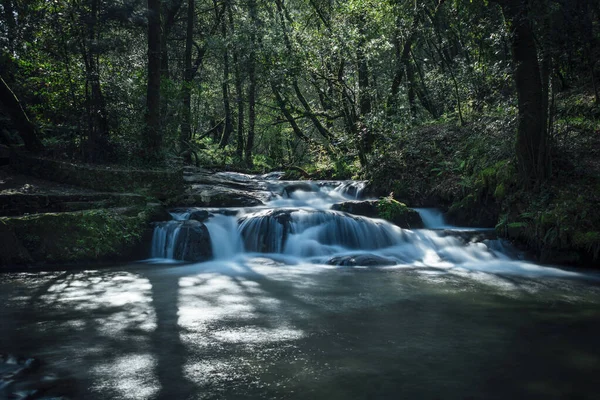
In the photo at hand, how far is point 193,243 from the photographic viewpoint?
34.3 feet

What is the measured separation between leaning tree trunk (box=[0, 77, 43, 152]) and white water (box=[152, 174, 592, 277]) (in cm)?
496

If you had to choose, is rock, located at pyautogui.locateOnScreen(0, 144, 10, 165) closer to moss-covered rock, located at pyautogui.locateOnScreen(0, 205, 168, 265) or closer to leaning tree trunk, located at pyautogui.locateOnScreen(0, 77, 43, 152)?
leaning tree trunk, located at pyautogui.locateOnScreen(0, 77, 43, 152)

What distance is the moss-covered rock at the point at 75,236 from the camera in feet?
29.2

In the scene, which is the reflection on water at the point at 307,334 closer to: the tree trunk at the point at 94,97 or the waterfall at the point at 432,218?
the waterfall at the point at 432,218

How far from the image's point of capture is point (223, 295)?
715 centimetres

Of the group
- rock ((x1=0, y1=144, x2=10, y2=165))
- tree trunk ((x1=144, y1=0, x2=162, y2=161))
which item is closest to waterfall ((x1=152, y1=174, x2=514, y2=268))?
tree trunk ((x1=144, y1=0, x2=162, y2=161))

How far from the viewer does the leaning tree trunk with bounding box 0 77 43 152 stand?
41.8ft

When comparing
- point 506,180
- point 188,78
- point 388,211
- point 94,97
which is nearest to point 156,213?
point 94,97

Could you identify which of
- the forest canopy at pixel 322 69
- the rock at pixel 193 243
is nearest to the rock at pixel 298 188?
the forest canopy at pixel 322 69

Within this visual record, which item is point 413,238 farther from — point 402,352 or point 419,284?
point 402,352

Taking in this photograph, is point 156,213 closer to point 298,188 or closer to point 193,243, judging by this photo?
point 193,243

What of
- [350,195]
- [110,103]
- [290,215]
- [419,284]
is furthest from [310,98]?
[419,284]

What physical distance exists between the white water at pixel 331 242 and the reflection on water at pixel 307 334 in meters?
1.67

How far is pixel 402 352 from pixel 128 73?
13.8 meters
